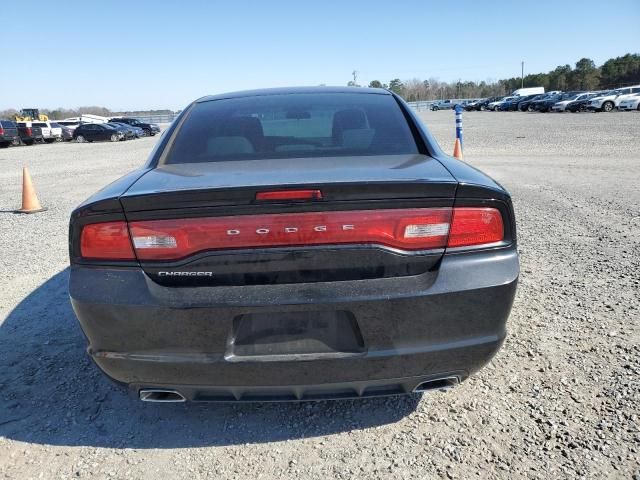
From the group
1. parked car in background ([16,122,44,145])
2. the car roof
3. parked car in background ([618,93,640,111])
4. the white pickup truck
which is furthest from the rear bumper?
parked car in background ([618,93,640,111])

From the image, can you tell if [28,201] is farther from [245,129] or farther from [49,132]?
[49,132]

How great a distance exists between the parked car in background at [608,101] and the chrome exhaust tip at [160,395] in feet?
131

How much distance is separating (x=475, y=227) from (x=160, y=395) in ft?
4.89

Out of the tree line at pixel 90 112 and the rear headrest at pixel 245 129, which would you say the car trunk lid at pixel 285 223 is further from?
the tree line at pixel 90 112

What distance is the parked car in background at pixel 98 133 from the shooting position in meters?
32.1

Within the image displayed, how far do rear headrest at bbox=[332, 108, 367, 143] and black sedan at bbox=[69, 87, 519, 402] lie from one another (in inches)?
34.6

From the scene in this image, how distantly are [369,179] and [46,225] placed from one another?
657cm

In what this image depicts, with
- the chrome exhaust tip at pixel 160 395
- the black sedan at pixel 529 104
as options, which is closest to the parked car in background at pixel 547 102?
the black sedan at pixel 529 104

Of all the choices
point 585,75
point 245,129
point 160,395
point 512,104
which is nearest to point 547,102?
point 512,104

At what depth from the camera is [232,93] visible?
140 inches

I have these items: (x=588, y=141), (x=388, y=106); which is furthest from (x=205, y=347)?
(x=588, y=141)

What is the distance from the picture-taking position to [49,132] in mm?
→ 33125

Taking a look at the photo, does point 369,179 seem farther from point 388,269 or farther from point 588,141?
point 588,141

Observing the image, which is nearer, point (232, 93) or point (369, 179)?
point (369, 179)
